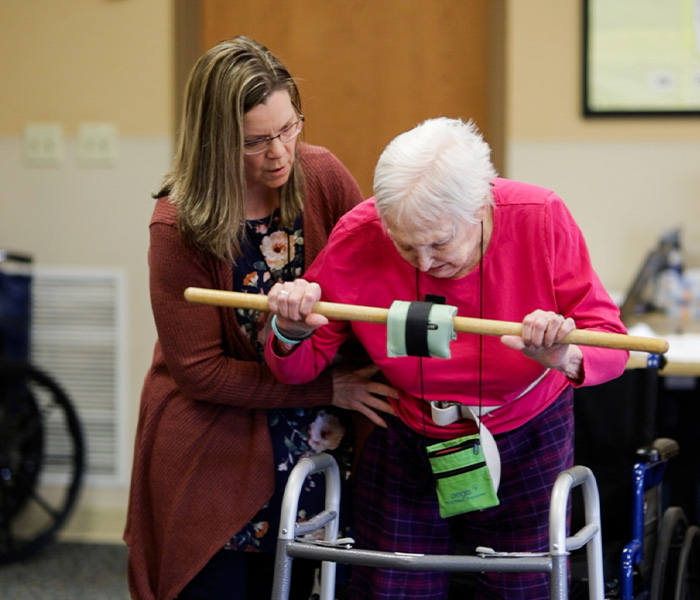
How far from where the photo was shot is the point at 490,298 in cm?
150

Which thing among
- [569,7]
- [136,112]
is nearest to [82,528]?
[136,112]

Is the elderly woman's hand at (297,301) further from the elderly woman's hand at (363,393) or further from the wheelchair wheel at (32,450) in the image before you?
the wheelchair wheel at (32,450)

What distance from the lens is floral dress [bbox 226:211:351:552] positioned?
173cm

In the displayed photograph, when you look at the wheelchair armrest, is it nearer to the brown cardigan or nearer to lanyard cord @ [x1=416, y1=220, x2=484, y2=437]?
lanyard cord @ [x1=416, y1=220, x2=484, y2=437]

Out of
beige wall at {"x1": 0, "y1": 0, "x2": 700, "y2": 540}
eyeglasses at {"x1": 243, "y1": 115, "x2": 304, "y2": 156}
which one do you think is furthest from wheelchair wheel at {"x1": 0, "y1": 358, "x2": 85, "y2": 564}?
eyeglasses at {"x1": 243, "y1": 115, "x2": 304, "y2": 156}

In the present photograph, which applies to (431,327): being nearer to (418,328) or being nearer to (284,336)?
(418,328)

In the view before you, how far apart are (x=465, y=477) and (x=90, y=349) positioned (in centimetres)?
227

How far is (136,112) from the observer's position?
341 centimetres

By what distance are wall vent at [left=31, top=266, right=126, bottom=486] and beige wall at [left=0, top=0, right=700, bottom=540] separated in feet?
0.16

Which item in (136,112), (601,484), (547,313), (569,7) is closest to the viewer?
(547,313)

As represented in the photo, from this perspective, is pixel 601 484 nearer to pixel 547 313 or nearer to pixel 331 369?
pixel 331 369

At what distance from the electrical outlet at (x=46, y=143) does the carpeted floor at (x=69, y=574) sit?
138 centimetres

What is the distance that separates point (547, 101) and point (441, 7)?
0.52 m

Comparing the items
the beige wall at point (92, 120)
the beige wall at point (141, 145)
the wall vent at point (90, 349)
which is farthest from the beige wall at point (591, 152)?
the wall vent at point (90, 349)
